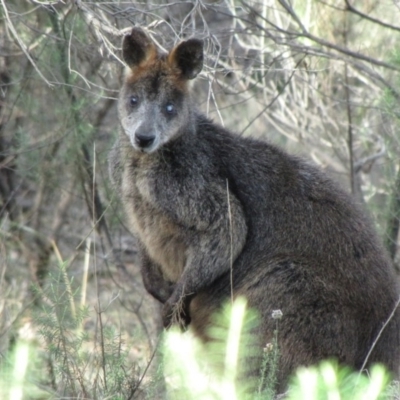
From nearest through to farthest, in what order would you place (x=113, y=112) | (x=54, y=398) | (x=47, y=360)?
1. (x=54, y=398)
2. (x=47, y=360)
3. (x=113, y=112)

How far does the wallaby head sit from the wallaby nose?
1.5 inches

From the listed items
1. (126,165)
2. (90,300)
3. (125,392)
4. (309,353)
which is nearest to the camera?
(125,392)

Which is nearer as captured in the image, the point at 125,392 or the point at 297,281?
the point at 125,392

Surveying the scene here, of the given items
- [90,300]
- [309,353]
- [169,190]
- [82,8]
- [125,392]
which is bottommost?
[90,300]

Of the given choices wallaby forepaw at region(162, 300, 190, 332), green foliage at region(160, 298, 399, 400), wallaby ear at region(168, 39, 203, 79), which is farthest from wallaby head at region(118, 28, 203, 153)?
green foliage at region(160, 298, 399, 400)

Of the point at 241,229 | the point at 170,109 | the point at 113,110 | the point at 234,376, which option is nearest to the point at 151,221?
the point at 241,229

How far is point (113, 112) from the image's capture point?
30.5ft

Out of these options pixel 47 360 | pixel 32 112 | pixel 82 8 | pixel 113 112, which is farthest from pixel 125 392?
pixel 113 112

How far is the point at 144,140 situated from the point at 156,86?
16.0 inches

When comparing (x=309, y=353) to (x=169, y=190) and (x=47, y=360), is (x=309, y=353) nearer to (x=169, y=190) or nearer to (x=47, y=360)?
(x=169, y=190)

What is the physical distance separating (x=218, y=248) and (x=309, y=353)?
2.62 ft

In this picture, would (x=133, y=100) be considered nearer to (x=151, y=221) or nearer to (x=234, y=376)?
(x=151, y=221)

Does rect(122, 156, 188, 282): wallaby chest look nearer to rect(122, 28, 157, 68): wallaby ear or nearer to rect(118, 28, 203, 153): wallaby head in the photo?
rect(118, 28, 203, 153): wallaby head

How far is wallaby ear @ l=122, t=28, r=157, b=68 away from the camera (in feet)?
16.4
